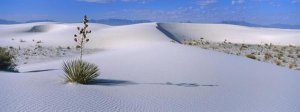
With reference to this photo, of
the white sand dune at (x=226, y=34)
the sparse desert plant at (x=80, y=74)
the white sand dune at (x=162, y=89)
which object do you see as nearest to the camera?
the white sand dune at (x=162, y=89)

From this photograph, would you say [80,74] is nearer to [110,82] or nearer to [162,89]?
[110,82]

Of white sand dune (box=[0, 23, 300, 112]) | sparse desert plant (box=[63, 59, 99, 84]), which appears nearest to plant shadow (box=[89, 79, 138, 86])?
white sand dune (box=[0, 23, 300, 112])

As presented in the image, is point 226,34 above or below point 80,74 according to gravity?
above

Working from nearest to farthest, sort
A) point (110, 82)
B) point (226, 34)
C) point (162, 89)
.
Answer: point (162, 89), point (110, 82), point (226, 34)

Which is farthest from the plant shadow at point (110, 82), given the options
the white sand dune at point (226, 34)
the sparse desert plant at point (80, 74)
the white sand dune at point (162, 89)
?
the white sand dune at point (226, 34)

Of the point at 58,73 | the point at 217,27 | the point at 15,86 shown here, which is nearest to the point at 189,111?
the point at 15,86

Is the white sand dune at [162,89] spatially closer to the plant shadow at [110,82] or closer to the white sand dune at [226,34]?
the plant shadow at [110,82]

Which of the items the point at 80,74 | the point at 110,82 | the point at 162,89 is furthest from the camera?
the point at 110,82

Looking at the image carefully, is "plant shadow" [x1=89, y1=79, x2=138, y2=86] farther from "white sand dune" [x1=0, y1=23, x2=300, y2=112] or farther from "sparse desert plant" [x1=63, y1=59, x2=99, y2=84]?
"sparse desert plant" [x1=63, y1=59, x2=99, y2=84]

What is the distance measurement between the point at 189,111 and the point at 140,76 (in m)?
4.14

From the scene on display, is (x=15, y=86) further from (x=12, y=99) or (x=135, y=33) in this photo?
(x=135, y=33)

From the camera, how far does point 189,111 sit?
7762 millimetres

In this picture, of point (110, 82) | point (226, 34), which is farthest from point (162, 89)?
point (226, 34)

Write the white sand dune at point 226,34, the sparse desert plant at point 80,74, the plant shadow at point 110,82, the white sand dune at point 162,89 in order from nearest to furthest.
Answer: the white sand dune at point 162,89, the sparse desert plant at point 80,74, the plant shadow at point 110,82, the white sand dune at point 226,34
